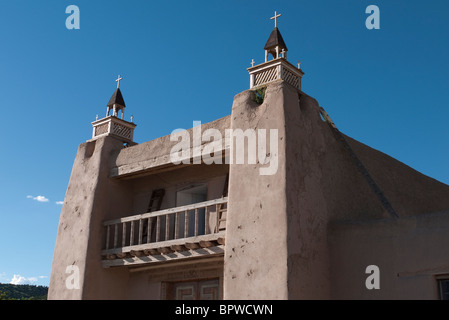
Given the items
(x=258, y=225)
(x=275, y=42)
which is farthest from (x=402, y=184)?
(x=258, y=225)

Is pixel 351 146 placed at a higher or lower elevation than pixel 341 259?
higher

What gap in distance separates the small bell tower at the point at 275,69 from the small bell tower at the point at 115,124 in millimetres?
4534

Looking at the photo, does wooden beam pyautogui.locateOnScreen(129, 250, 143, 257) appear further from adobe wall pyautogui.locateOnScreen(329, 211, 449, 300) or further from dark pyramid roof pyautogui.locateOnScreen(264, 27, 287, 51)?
dark pyramid roof pyautogui.locateOnScreen(264, 27, 287, 51)

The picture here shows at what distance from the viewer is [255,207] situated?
9.50 metres

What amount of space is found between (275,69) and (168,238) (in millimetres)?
4282

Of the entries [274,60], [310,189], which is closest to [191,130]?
[274,60]

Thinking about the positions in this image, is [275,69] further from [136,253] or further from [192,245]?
[136,253]

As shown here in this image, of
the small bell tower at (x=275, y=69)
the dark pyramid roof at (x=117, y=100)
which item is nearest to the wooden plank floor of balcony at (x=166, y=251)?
the small bell tower at (x=275, y=69)

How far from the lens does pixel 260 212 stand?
9391 mm

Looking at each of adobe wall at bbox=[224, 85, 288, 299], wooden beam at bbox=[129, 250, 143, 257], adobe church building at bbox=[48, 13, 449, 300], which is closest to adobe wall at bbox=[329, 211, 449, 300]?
adobe church building at bbox=[48, 13, 449, 300]

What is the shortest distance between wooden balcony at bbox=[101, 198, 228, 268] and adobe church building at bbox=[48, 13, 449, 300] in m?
0.03

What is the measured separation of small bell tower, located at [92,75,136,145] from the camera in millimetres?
13742

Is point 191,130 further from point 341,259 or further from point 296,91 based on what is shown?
point 341,259
